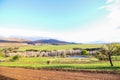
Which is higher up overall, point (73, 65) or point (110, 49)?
point (110, 49)

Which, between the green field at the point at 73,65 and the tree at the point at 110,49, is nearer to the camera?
the green field at the point at 73,65

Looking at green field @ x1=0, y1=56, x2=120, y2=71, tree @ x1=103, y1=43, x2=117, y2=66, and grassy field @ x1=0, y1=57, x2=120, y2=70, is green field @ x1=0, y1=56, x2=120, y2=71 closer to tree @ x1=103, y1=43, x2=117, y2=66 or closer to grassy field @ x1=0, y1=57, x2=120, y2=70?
grassy field @ x1=0, y1=57, x2=120, y2=70

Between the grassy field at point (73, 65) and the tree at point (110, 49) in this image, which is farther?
the tree at point (110, 49)

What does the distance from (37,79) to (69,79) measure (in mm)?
4135

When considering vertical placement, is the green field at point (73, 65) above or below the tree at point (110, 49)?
below

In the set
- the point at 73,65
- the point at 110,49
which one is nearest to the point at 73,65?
the point at 73,65

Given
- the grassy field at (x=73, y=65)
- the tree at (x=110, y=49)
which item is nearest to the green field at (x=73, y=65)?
the grassy field at (x=73, y=65)

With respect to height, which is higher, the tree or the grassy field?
the tree

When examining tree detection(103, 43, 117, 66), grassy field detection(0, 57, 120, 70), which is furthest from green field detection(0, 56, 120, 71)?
tree detection(103, 43, 117, 66)

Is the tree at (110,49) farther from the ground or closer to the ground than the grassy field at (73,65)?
farther from the ground

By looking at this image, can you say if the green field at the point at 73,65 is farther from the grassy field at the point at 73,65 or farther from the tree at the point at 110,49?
the tree at the point at 110,49

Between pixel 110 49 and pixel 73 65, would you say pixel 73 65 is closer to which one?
pixel 73 65

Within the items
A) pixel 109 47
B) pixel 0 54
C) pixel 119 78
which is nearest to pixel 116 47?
pixel 109 47

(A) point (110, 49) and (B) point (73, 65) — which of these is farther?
(B) point (73, 65)
